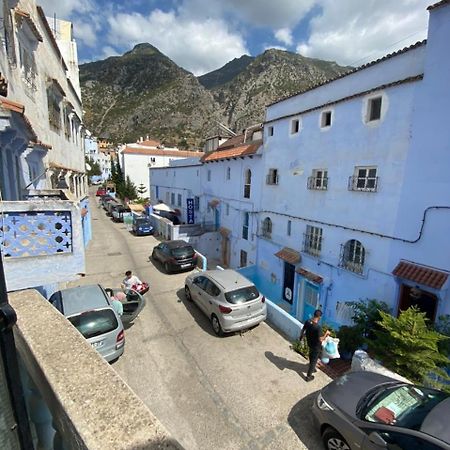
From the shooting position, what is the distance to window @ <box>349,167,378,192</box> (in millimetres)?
9859

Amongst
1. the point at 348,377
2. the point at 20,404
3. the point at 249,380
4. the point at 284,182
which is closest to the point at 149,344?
the point at 249,380

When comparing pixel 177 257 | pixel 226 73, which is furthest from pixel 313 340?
pixel 226 73

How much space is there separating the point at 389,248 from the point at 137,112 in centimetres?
9724

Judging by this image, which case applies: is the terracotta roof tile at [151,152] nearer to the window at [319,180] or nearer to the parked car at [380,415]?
the window at [319,180]

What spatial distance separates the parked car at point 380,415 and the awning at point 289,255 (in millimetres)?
7971

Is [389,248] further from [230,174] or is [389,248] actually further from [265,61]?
[265,61]

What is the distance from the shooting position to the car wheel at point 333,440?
449cm

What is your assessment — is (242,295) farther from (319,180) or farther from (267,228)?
(267,228)

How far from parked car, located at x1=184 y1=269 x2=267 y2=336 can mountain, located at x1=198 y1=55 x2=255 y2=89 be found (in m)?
145

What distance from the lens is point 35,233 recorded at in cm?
486

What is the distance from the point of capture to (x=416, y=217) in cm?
858

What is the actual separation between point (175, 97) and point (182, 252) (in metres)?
92.1

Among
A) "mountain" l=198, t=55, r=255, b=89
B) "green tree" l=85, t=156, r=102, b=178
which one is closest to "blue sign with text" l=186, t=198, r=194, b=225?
"green tree" l=85, t=156, r=102, b=178

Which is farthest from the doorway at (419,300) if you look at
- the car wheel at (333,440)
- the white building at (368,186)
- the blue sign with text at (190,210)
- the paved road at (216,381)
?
the blue sign with text at (190,210)
